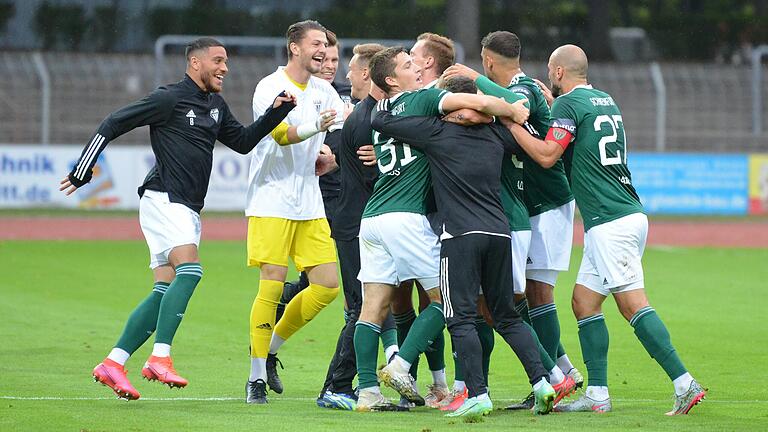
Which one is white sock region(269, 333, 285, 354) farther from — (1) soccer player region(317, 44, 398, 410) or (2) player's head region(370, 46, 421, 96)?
(2) player's head region(370, 46, 421, 96)

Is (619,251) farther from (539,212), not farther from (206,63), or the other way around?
(206,63)

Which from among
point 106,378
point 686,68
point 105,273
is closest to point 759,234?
point 686,68

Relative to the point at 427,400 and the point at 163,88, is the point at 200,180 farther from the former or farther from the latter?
the point at 427,400

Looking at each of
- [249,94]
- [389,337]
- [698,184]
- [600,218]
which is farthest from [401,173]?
[249,94]

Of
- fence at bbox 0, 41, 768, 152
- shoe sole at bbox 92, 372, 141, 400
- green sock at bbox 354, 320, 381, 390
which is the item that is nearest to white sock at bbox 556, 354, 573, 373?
green sock at bbox 354, 320, 381, 390

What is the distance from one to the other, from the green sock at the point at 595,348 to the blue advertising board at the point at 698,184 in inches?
722

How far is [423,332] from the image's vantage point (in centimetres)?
759

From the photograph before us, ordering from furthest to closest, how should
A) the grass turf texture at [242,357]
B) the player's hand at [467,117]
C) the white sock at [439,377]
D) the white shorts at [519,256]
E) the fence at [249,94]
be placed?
the fence at [249,94] < the white sock at [439,377] < the white shorts at [519,256] < the player's hand at [467,117] < the grass turf texture at [242,357]

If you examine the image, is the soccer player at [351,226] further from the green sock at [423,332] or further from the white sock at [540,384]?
the white sock at [540,384]

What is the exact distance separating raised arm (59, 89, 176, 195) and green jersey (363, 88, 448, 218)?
1510 mm

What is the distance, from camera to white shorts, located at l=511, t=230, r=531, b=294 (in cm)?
778

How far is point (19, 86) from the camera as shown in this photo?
29125 millimetres

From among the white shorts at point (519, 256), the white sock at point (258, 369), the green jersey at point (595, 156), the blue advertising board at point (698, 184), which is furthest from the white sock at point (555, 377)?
the blue advertising board at point (698, 184)

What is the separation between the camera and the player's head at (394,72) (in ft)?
25.0
